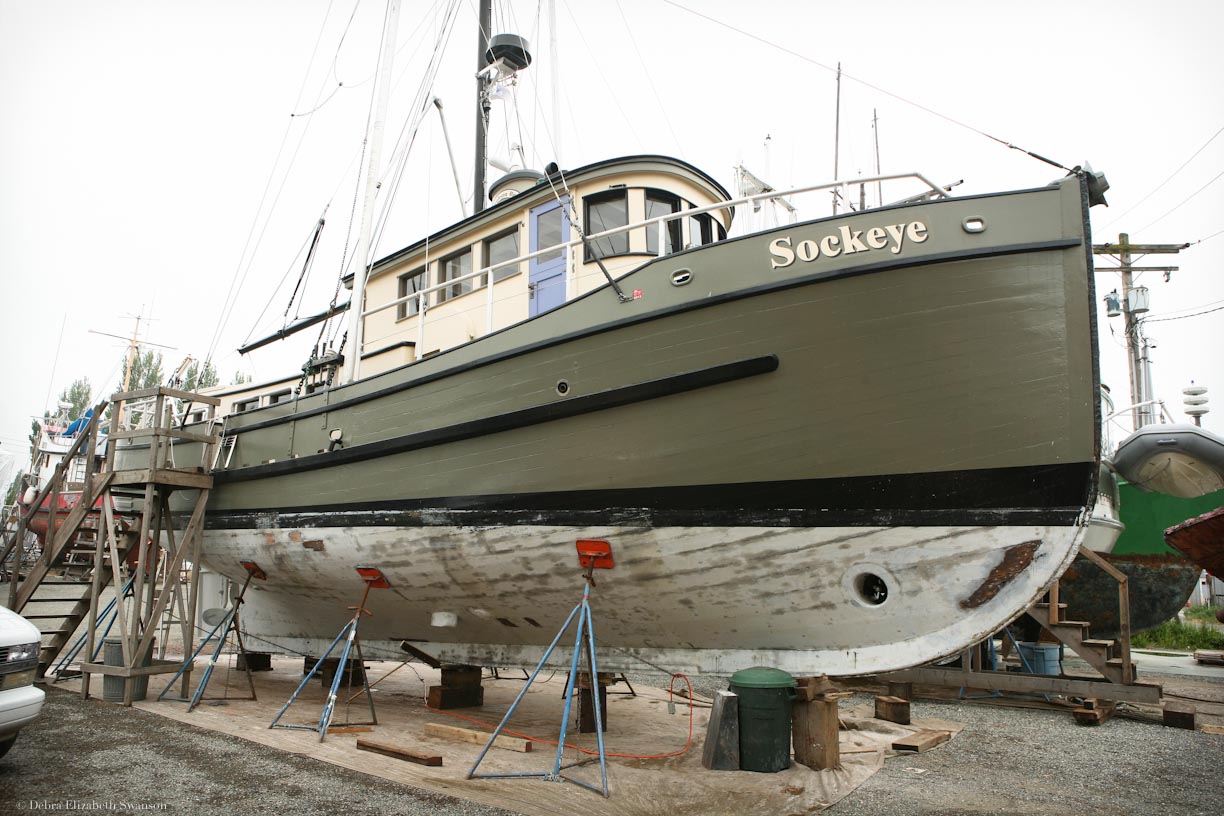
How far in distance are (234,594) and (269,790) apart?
5634 millimetres

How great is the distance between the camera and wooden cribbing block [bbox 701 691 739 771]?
16.2ft

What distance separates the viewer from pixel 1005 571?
14.9ft

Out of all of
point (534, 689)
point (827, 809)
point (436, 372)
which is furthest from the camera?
point (534, 689)

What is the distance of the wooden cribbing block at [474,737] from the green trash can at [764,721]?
160cm

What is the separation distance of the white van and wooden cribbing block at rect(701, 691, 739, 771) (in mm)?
4031

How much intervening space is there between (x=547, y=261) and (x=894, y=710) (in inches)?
206

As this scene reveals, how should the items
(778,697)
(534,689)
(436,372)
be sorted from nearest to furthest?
1. (778,697)
2. (436,372)
3. (534,689)

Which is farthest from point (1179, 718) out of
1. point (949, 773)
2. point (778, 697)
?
point (778, 697)

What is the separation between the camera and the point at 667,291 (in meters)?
5.34

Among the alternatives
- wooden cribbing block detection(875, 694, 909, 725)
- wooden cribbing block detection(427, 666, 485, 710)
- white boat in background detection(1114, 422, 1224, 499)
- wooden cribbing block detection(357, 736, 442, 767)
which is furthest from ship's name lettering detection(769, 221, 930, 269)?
wooden cribbing block detection(427, 666, 485, 710)

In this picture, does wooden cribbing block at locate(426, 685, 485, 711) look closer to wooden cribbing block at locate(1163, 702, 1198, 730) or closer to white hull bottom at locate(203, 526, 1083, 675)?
white hull bottom at locate(203, 526, 1083, 675)

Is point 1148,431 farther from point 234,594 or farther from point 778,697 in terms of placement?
point 234,594

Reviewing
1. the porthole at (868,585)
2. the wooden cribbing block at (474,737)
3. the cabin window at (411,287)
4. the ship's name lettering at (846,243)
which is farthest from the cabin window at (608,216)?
the wooden cribbing block at (474,737)

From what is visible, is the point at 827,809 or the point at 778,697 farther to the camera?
the point at 778,697
